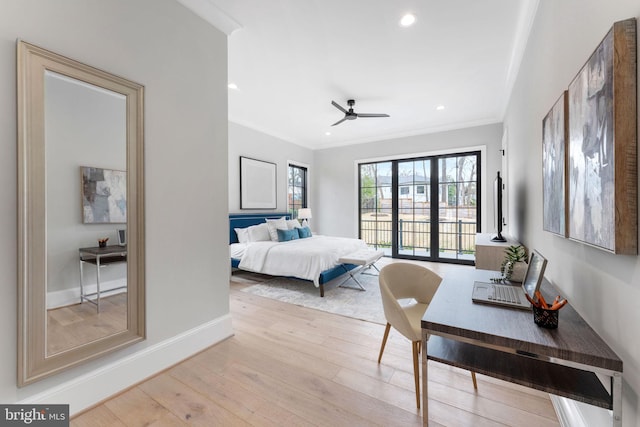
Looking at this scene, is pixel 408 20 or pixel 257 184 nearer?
pixel 408 20

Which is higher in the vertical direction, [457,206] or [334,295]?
[457,206]

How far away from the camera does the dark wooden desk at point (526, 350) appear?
889mm

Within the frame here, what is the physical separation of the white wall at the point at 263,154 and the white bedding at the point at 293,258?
1.25 metres

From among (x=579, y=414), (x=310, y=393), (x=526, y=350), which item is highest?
(x=526, y=350)

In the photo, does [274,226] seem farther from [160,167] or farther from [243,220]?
[160,167]

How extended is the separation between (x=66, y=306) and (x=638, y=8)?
2846mm

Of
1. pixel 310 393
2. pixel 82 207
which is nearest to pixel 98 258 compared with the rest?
pixel 82 207

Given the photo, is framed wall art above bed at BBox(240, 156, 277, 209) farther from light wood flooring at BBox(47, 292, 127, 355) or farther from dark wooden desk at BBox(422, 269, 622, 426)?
dark wooden desk at BBox(422, 269, 622, 426)

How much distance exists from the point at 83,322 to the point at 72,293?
0.19 meters

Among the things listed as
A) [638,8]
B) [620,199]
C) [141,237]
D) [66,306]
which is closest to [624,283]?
[620,199]

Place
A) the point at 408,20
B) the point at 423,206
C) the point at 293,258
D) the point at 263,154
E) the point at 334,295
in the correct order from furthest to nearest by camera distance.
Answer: the point at 423,206 < the point at 263,154 < the point at 293,258 < the point at 334,295 < the point at 408,20
